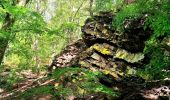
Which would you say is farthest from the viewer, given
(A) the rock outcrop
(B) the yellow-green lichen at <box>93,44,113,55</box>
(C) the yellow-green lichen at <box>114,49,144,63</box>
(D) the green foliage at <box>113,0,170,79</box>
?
(B) the yellow-green lichen at <box>93,44,113,55</box>

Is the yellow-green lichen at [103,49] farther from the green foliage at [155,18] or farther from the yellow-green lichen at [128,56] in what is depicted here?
the green foliage at [155,18]

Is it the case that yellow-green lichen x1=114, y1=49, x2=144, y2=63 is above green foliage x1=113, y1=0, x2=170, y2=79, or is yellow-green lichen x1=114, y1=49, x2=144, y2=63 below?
below

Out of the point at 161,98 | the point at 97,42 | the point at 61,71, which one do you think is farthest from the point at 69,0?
the point at 61,71

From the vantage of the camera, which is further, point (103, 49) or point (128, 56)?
point (103, 49)

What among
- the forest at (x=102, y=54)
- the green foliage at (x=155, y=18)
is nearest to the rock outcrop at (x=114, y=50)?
the forest at (x=102, y=54)

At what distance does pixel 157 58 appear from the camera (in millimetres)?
7129

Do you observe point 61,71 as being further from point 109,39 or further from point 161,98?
point 109,39

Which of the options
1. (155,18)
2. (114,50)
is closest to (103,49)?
(114,50)

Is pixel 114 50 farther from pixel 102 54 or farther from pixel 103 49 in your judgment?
pixel 102 54

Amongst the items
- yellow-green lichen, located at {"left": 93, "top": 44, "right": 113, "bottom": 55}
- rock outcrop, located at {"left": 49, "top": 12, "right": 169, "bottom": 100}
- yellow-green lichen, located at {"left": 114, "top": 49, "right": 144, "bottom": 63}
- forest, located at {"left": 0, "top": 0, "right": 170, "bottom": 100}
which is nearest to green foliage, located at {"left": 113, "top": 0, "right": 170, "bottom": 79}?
forest, located at {"left": 0, "top": 0, "right": 170, "bottom": 100}

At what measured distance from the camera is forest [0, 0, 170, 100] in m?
6.66

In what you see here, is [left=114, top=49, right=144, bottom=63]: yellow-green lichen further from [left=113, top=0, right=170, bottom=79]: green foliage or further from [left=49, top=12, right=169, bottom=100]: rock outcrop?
[left=113, top=0, right=170, bottom=79]: green foliage

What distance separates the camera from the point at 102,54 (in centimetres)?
1739

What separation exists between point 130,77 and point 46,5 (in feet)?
98.7
